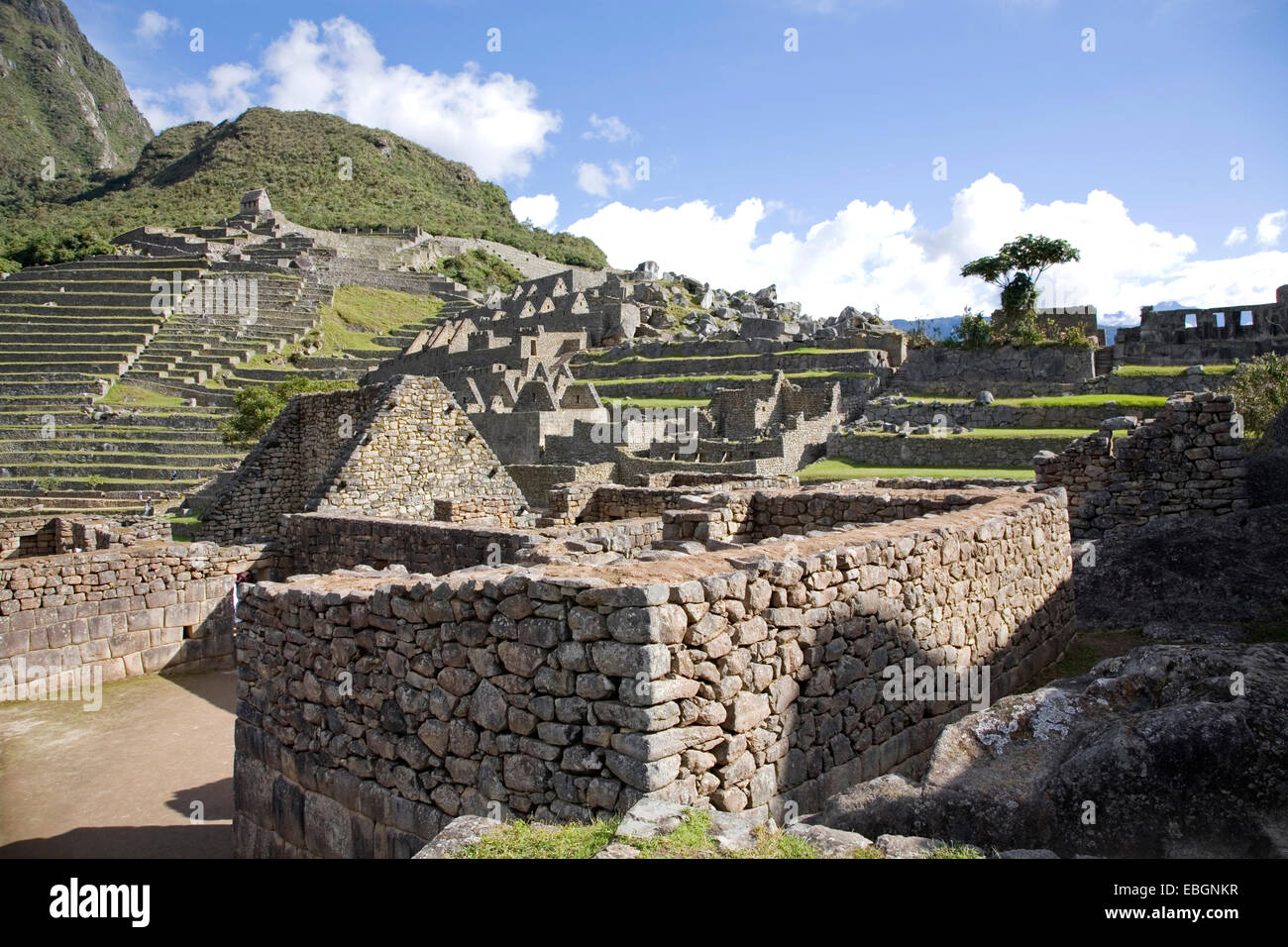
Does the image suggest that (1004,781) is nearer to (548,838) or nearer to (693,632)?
(693,632)

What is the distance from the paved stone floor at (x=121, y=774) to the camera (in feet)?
20.1

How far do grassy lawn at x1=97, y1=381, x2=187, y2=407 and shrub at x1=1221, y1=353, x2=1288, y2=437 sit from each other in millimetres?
49003

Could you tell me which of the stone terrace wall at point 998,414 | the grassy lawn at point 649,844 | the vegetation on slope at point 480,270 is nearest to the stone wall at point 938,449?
the stone terrace wall at point 998,414

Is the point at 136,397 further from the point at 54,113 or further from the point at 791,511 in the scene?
the point at 54,113

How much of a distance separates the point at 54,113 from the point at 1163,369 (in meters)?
196

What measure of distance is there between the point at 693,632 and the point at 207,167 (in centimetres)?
15969

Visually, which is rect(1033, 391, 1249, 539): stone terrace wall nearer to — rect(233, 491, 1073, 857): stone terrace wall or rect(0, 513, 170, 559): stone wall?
rect(233, 491, 1073, 857): stone terrace wall

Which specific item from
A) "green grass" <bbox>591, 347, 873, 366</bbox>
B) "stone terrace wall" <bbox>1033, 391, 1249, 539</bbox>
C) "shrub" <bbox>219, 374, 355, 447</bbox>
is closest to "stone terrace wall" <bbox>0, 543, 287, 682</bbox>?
"stone terrace wall" <bbox>1033, 391, 1249, 539</bbox>

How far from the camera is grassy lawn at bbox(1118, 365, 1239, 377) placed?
28375 millimetres

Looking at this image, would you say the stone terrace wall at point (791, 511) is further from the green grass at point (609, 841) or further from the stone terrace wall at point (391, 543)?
the green grass at point (609, 841)

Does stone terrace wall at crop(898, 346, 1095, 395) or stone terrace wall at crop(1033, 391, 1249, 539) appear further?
stone terrace wall at crop(898, 346, 1095, 395)

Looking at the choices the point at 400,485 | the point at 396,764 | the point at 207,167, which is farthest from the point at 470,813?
the point at 207,167

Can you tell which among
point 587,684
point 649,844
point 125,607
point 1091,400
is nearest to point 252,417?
point 125,607

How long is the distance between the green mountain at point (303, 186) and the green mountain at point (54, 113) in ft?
29.5
